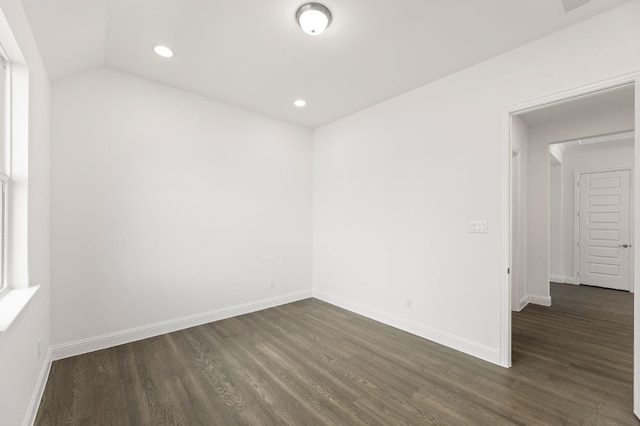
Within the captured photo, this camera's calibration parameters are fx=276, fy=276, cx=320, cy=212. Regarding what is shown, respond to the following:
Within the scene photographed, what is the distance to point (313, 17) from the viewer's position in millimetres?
2072

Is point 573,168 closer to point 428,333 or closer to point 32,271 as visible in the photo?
point 428,333

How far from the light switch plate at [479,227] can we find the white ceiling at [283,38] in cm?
162

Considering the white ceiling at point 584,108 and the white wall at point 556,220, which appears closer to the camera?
the white ceiling at point 584,108

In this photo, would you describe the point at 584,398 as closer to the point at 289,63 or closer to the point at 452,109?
the point at 452,109

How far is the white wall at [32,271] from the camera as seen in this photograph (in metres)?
1.52

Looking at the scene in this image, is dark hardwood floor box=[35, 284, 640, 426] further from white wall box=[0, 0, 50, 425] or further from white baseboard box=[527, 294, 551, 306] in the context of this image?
white baseboard box=[527, 294, 551, 306]

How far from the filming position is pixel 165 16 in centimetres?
218

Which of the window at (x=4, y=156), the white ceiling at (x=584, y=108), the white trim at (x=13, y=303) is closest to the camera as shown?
the white trim at (x=13, y=303)

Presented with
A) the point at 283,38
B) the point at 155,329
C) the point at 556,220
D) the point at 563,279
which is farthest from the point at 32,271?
the point at 563,279

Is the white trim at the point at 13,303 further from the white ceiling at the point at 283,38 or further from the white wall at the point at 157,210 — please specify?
the white ceiling at the point at 283,38

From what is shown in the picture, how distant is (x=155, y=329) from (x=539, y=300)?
555cm

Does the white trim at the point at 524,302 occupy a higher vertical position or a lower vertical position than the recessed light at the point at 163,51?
lower

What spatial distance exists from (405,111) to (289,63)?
154 cm

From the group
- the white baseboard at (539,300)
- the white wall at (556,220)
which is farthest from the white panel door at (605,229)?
the white baseboard at (539,300)
